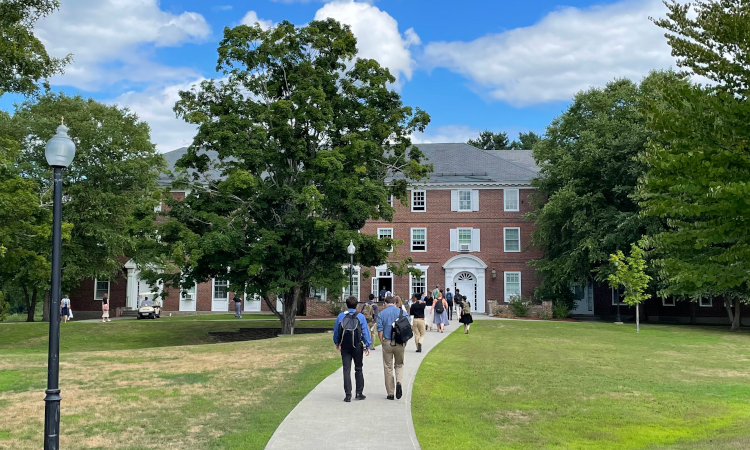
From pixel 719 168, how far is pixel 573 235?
106 ft

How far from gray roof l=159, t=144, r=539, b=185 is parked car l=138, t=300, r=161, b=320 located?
9.11m

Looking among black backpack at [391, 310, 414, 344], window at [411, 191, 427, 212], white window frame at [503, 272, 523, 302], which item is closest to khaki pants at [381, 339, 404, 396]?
black backpack at [391, 310, 414, 344]

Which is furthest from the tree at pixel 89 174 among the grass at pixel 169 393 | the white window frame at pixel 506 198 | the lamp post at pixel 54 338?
the lamp post at pixel 54 338

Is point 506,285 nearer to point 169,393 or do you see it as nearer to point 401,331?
point 401,331

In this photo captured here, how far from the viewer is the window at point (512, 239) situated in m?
45.4

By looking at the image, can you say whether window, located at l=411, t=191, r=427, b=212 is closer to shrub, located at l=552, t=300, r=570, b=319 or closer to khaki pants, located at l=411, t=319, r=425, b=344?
shrub, located at l=552, t=300, r=570, b=319

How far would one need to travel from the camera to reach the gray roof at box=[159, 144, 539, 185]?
45688mm

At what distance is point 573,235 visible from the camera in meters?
39.5

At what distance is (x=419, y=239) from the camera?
46.1 metres

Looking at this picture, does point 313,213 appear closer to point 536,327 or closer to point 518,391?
point 536,327

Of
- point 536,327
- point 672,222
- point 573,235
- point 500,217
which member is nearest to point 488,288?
point 500,217

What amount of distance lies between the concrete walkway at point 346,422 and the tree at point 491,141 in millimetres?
73169

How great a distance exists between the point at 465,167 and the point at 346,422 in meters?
38.8

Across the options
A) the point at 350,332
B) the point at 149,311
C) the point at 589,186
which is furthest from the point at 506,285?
the point at 350,332
